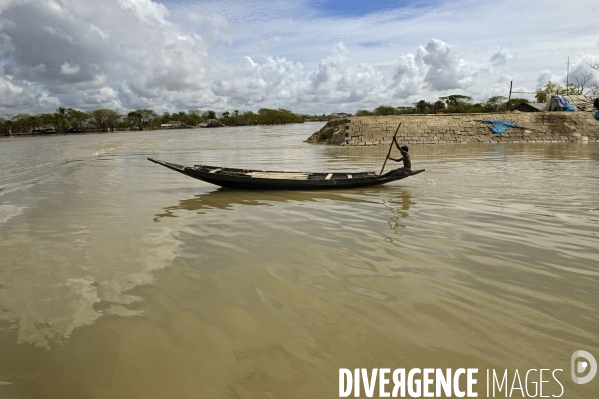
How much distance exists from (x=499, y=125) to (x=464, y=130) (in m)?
2.16

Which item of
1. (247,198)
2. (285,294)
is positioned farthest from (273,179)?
(285,294)

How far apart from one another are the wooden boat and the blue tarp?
1699cm

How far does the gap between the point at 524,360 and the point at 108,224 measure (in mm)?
5777

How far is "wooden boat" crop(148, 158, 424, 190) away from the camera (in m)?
8.31

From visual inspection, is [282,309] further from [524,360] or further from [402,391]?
[524,360]

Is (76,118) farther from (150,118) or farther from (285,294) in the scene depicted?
(285,294)

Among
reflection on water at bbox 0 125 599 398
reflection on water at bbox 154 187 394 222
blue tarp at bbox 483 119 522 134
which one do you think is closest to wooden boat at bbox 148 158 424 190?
reflection on water at bbox 154 187 394 222

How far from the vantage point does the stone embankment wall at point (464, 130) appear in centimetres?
2214

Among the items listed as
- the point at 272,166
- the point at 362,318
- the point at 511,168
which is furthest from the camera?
the point at 272,166

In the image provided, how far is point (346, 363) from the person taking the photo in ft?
8.30

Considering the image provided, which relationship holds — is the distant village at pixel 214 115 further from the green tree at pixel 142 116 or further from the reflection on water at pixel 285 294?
the reflection on water at pixel 285 294

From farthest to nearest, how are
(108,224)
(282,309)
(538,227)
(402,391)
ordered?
(108,224) → (538,227) → (282,309) → (402,391)

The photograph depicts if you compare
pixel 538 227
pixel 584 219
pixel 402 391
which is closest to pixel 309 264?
pixel 402 391

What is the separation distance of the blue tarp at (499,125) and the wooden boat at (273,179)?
16994 millimetres
